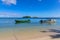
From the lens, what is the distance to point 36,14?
4035 mm

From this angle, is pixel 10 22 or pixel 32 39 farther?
pixel 10 22

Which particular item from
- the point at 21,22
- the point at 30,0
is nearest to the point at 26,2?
the point at 30,0

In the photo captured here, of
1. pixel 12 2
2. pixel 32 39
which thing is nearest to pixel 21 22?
pixel 12 2

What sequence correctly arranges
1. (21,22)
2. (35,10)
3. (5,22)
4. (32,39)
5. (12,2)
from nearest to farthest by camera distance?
(32,39)
(12,2)
(35,10)
(5,22)
(21,22)

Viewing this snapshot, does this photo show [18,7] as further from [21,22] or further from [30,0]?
[21,22]

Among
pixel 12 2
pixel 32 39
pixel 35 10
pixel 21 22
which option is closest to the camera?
pixel 32 39

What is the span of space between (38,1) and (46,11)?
48cm

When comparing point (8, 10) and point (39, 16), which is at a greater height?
point (8, 10)

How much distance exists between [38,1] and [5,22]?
5.25ft

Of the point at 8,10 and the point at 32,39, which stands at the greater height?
the point at 8,10

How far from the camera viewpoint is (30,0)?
3824 millimetres

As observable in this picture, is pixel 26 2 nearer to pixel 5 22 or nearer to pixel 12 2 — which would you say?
pixel 12 2

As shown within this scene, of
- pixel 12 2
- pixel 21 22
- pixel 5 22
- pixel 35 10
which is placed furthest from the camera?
pixel 21 22

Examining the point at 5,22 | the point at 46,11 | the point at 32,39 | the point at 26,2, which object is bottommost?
the point at 32,39
